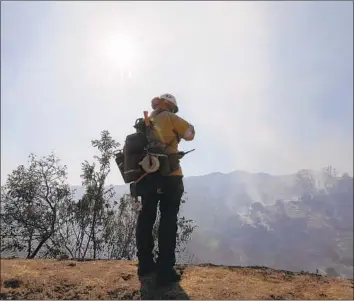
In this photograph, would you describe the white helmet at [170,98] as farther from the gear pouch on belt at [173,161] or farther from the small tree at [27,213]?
the small tree at [27,213]

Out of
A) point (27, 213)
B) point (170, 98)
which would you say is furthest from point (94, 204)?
point (170, 98)

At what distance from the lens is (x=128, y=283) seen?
4879mm

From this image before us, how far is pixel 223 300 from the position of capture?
4.45 meters

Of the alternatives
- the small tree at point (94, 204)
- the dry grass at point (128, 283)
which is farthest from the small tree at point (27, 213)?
the dry grass at point (128, 283)

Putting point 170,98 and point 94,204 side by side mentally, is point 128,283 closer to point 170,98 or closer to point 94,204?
point 170,98

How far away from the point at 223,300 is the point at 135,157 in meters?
2.25

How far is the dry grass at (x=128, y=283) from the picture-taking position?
14.8 ft

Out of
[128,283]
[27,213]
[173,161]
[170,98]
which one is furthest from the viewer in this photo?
[27,213]

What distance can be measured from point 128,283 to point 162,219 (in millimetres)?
989

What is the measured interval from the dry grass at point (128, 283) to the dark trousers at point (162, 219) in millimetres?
420

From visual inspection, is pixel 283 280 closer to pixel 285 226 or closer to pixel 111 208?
pixel 111 208

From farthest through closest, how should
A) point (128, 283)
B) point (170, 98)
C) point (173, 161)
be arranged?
point (170, 98) < point (173, 161) < point (128, 283)

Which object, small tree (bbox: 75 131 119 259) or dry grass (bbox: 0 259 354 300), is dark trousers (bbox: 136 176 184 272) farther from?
small tree (bbox: 75 131 119 259)

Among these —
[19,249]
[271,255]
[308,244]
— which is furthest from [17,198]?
[308,244]
